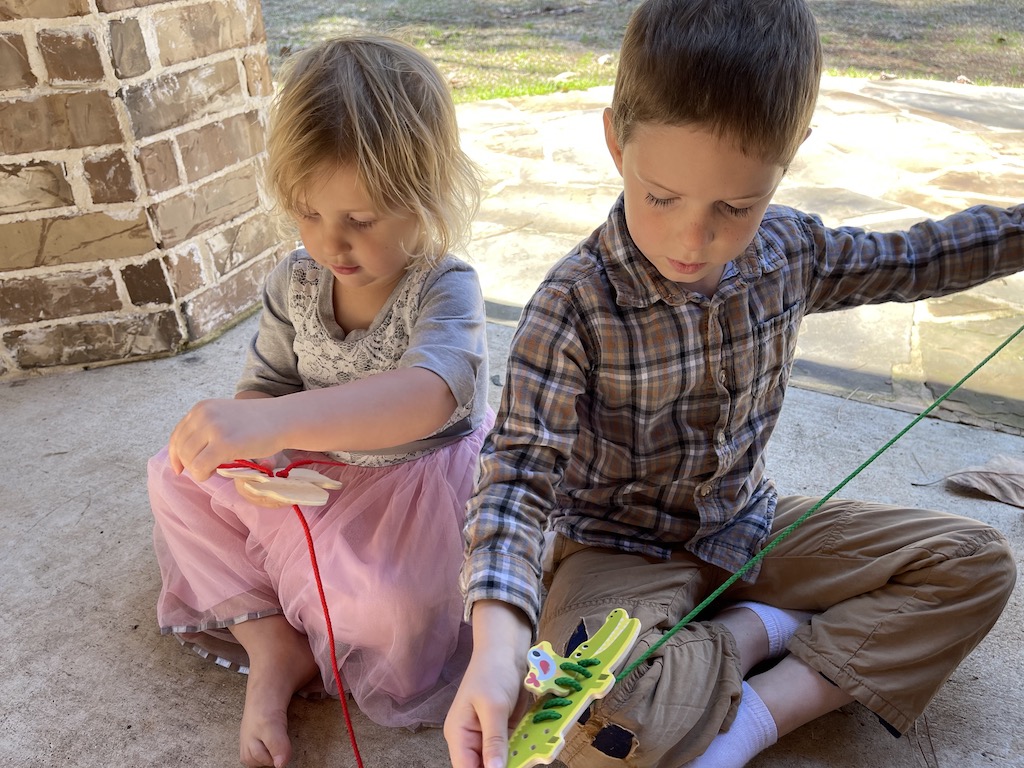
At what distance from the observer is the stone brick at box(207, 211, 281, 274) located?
1.88m

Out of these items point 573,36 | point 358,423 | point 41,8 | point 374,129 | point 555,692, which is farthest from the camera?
point 573,36

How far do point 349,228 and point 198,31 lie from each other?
93 cm

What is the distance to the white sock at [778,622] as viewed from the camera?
1.06 m

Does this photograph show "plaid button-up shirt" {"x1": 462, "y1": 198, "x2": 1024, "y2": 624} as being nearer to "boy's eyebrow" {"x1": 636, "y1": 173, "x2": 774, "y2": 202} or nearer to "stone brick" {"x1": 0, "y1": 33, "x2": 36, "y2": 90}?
"boy's eyebrow" {"x1": 636, "y1": 173, "x2": 774, "y2": 202}

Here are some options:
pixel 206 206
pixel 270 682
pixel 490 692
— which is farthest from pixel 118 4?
pixel 490 692

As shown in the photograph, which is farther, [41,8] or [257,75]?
[257,75]

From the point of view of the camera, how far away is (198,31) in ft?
5.66

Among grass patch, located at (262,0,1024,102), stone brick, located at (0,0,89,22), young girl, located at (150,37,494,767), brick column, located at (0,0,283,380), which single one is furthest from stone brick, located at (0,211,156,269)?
grass patch, located at (262,0,1024,102)

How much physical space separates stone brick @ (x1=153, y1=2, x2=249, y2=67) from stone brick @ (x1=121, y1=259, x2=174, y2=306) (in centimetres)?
38

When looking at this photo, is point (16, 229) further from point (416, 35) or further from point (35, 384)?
point (416, 35)

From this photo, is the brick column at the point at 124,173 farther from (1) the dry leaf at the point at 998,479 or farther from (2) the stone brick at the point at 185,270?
(1) the dry leaf at the point at 998,479

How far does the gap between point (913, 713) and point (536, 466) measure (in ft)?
1.62

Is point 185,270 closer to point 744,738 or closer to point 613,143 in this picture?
point 613,143

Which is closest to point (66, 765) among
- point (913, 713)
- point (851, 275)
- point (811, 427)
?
point (913, 713)
